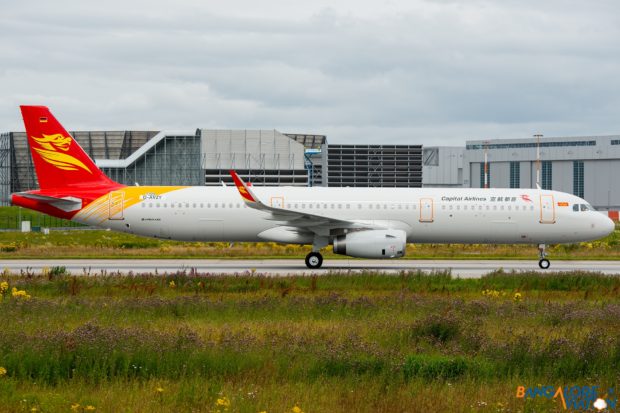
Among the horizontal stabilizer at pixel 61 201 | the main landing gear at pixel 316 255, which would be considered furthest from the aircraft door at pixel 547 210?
the horizontal stabilizer at pixel 61 201

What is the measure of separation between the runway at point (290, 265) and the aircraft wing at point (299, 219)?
1.65m

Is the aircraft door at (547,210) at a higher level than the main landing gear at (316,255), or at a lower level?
higher

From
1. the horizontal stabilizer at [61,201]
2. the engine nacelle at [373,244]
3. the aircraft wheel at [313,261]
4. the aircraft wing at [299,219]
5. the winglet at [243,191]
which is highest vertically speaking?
the winglet at [243,191]

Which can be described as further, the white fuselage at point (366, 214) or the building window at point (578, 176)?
the building window at point (578, 176)

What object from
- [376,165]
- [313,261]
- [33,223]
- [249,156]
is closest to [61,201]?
[313,261]

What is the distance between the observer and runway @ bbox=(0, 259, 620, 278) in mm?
31125

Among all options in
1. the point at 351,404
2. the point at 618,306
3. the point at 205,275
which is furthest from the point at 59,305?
the point at 618,306

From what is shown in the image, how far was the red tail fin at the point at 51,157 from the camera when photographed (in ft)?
111

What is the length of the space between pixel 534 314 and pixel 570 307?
1.34 metres

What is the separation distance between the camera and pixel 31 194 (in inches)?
1309

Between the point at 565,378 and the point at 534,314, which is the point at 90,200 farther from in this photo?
the point at 565,378

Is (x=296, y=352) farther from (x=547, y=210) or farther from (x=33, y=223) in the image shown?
(x=33, y=223)

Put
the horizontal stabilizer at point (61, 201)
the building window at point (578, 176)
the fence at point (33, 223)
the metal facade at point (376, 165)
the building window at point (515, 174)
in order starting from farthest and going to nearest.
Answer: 1. the metal facade at point (376, 165)
2. the building window at point (515, 174)
3. the building window at point (578, 176)
4. the fence at point (33, 223)
5. the horizontal stabilizer at point (61, 201)

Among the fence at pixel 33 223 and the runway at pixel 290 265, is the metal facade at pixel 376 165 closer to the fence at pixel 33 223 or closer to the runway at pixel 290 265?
the fence at pixel 33 223
